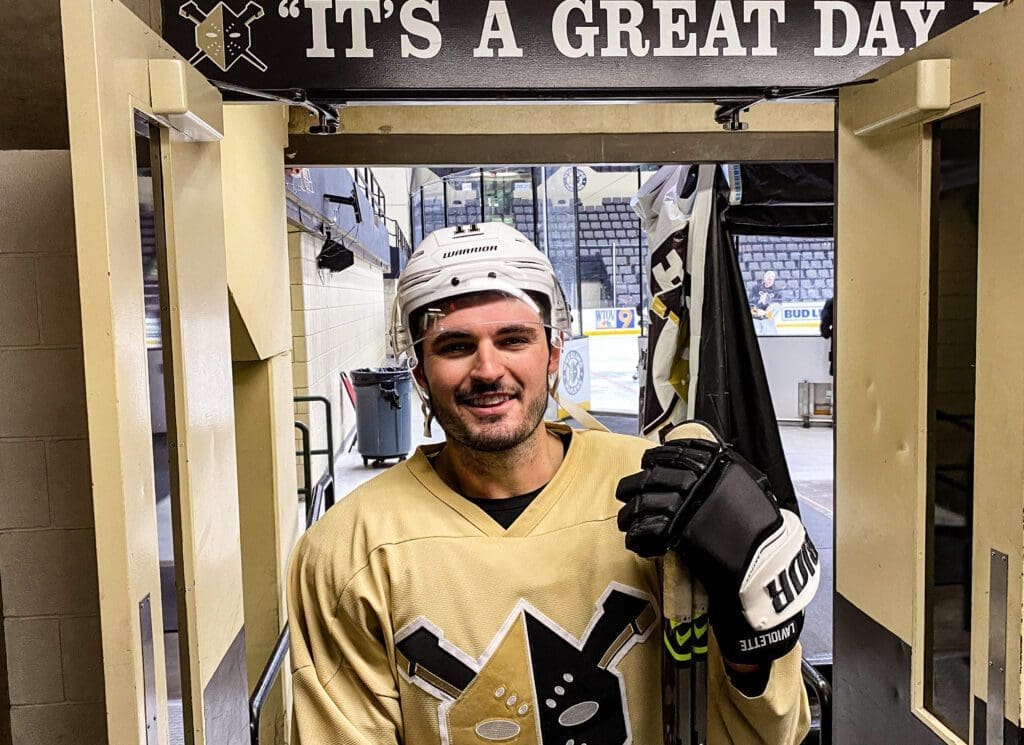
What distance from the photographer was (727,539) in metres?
1.39

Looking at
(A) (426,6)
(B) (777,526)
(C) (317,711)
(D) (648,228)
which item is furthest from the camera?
(D) (648,228)

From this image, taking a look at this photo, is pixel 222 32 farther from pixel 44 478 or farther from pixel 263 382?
pixel 263 382

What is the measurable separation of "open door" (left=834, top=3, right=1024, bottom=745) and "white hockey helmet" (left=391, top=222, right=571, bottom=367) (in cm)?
67

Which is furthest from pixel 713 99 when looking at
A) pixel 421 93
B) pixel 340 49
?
pixel 340 49

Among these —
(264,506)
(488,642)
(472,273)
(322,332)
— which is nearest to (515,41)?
(472,273)

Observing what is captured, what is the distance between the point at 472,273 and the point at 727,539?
2.17 ft

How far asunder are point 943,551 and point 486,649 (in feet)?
3.28

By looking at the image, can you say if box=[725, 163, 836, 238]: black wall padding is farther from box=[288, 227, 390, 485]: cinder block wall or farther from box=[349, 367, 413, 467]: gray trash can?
box=[349, 367, 413, 467]: gray trash can

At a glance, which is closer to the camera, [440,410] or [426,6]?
[440,410]

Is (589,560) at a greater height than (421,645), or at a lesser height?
greater

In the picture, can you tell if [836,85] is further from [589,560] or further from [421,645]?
[421,645]

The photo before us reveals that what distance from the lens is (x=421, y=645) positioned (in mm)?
1613

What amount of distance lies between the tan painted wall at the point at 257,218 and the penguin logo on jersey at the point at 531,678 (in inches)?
64.7

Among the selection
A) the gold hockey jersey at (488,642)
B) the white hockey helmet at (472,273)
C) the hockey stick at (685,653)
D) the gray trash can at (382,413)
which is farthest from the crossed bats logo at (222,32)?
the gray trash can at (382,413)
